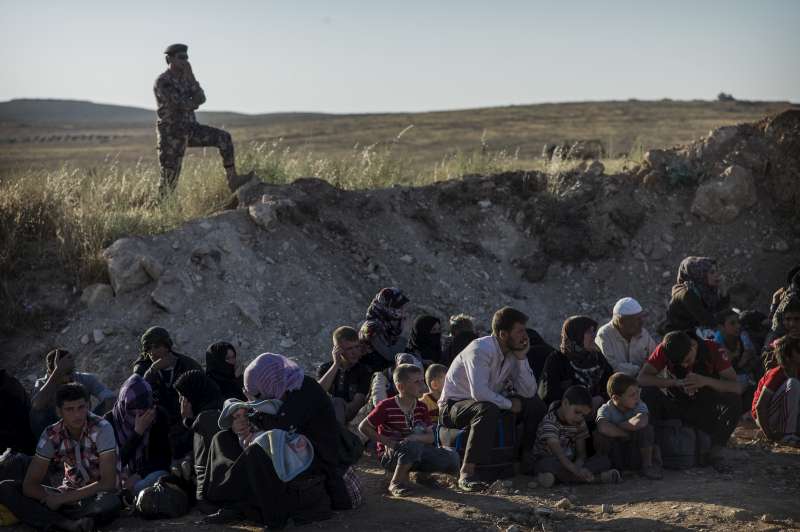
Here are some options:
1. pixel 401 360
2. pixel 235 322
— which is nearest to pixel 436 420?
pixel 401 360

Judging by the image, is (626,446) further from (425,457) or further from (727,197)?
(727,197)

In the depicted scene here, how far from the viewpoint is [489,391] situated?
724 cm

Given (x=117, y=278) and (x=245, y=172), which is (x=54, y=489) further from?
(x=245, y=172)

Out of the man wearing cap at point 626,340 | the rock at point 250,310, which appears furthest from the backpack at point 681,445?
the rock at point 250,310

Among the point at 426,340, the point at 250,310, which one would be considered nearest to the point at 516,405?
the point at 426,340

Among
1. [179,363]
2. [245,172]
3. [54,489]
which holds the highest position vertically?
[245,172]

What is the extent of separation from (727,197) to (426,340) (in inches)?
248

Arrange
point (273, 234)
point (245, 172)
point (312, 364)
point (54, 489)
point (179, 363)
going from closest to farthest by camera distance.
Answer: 1. point (54, 489)
2. point (179, 363)
3. point (312, 364)
4. point (273, 234)
5. point (245, 172)

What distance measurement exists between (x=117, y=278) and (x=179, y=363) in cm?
398

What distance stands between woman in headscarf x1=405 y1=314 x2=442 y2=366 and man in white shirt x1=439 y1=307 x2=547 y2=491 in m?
1.44

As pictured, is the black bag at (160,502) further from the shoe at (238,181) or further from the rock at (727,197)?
the rock at (727,197)

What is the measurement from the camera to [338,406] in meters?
8.27

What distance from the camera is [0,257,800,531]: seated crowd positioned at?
21.7ft

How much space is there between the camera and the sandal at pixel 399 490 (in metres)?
7.23
